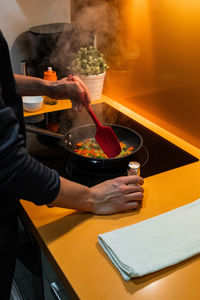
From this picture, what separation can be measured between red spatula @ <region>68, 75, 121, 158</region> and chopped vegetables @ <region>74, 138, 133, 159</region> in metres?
0.02

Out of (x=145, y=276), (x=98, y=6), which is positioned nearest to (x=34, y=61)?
(x=98, y=6)

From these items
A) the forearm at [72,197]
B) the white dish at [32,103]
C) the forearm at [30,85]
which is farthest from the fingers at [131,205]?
the white dish at [32,103]

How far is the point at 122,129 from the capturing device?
138 cm

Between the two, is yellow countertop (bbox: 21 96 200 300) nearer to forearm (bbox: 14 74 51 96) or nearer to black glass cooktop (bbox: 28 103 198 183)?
black glass cooktop (bbox: 28 103 198 183)

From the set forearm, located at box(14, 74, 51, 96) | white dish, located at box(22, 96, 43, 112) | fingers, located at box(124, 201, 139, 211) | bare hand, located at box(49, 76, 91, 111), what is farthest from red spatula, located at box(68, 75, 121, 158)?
white dish, located at box(22, 96, 43, 112)

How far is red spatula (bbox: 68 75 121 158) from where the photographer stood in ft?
4.12

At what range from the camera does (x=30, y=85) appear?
52.6 inches

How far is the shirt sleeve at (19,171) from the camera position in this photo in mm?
679

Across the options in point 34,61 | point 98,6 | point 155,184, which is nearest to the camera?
point 155,184

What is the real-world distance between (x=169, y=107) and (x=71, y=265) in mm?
934

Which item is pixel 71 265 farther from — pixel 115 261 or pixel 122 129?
pixel 122 129

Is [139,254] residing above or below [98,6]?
below

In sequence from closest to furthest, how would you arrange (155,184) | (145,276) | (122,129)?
(145,276)
(155,184)
(122,129)

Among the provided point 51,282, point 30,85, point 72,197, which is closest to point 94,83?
point 30,85
